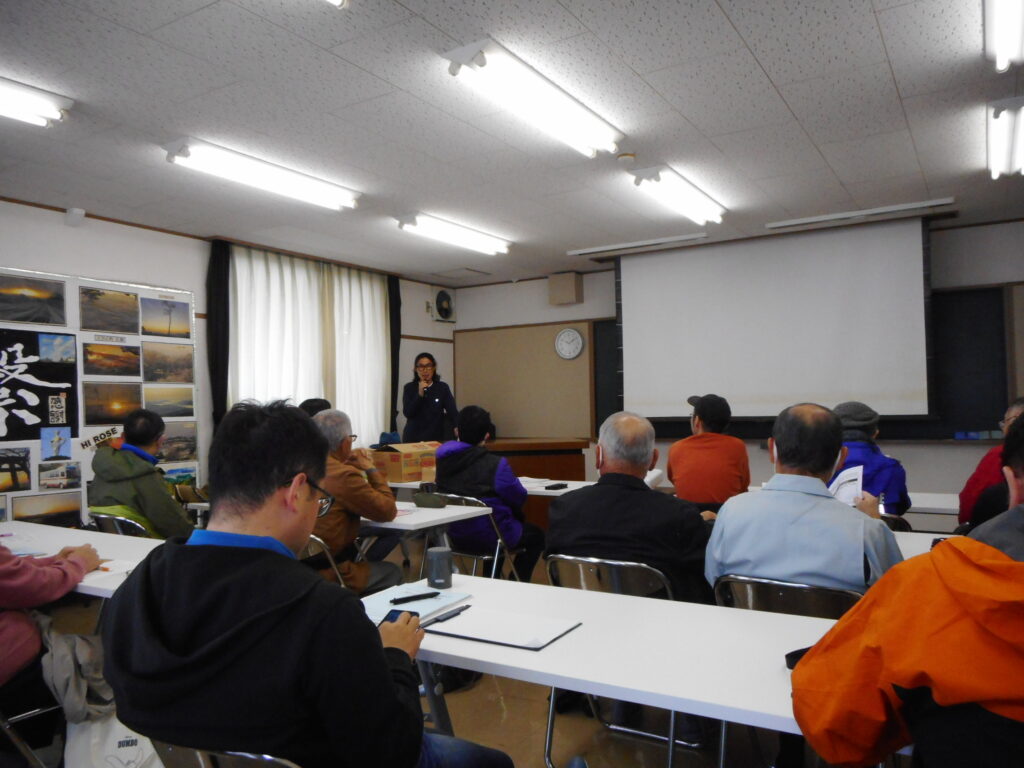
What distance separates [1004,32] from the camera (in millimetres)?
2805

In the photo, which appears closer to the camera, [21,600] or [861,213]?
[21,600]

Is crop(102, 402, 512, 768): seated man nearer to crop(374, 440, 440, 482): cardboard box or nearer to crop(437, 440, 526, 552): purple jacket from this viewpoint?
crop(437, 440, 526, 552): purple jacket

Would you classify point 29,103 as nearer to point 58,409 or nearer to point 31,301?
point 31,301

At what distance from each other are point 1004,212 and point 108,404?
7.33 meters

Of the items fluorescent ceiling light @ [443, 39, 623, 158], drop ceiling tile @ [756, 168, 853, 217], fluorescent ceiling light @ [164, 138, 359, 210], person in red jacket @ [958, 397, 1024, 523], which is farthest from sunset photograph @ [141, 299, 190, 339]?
person in red jacket @ [958, 397, 1024, 523]

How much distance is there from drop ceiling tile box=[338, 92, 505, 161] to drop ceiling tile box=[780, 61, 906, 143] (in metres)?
1.64

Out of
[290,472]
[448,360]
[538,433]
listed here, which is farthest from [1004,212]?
[290,472]

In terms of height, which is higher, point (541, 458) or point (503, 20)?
point (503, 20)

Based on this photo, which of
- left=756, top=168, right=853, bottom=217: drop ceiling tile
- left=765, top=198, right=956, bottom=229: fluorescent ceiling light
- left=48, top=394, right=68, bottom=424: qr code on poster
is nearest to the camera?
left=756, top=168, right=853, bottom=217: drop ceiling tile

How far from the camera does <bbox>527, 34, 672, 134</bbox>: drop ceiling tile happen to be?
2.95 m

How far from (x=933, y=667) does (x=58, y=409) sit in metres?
5.51

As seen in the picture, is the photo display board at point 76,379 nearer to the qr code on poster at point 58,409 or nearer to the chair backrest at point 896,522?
the qr code on poster at point 58,409

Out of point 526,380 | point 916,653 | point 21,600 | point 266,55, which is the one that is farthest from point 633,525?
point 526,380

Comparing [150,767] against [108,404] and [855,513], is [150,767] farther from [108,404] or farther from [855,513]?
[108,404]
